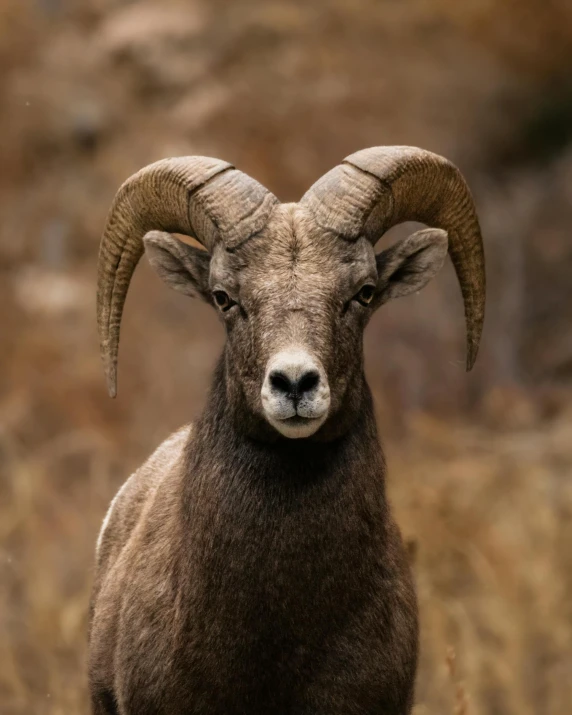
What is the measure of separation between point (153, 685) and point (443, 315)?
10222 mm

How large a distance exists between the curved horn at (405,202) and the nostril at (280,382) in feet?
2.96

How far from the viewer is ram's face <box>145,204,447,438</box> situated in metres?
4.85

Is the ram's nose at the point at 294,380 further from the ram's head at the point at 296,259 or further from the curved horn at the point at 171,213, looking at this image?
the curved horn at the point at 171,213

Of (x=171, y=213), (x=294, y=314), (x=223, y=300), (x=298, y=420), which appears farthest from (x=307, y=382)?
(x=171, y=213)

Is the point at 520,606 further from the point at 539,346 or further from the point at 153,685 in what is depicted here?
the point at 153,685

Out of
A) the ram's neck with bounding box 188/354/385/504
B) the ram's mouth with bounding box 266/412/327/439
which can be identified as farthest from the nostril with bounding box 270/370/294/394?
the ram's neck with bounding box 188/354/385/504

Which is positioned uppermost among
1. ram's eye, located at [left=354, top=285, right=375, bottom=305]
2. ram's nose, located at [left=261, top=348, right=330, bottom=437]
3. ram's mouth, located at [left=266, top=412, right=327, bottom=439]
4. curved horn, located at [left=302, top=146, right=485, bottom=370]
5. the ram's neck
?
curved horn, located at [left=302, top=146, right=485, bottom=370]

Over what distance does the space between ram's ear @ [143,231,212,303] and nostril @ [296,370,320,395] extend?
1.24 m

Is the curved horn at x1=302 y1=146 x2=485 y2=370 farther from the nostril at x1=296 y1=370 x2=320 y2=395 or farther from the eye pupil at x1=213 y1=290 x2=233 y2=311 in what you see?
the nostril at x1=296 y1=370 x2=320 y2=395

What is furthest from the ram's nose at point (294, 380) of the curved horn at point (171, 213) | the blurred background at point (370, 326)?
the blurred background at point (370, 326)

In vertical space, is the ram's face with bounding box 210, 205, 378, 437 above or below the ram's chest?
above

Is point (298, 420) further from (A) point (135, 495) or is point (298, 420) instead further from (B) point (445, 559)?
(B) point (445, 559)

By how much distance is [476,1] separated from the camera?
1571 cm

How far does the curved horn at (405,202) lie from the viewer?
5.52 m
